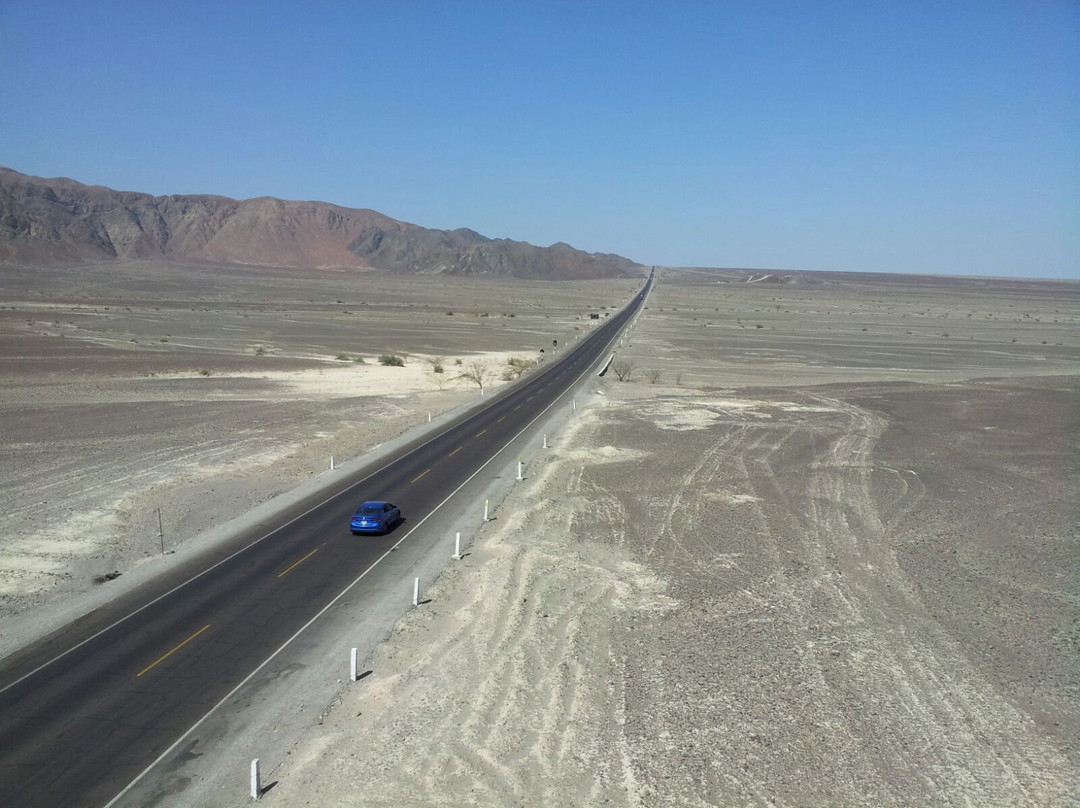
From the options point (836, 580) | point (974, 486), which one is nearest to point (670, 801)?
point (836, 580)

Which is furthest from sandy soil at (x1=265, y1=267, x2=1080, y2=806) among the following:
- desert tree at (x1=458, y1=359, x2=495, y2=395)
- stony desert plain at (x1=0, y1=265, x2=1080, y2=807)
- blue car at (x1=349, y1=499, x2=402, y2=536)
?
desert tree at (x1=458, y1=359, x2=495, y2=395)

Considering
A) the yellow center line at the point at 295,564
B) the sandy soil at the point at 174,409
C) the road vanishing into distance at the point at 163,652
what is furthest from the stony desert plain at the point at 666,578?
the yellow center line at the point at 295,564

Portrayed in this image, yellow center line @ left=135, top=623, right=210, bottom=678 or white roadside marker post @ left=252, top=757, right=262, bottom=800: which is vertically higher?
white roadside marker post @ left=252, top=757, right=262, bottom=800

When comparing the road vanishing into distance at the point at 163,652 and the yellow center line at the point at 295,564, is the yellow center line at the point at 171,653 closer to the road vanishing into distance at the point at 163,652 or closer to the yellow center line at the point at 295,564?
the road vanishing into distance at the point at 163,652

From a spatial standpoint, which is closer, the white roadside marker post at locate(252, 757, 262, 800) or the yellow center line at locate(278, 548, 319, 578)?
the white roadside marker post at locate(252, 757, 262, 800)

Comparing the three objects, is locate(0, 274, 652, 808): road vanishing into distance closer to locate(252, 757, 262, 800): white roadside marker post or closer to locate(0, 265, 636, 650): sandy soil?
locate(0, 265, 636, 650): sandy soil

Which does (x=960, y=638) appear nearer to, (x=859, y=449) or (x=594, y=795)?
(x=594, y=795)
